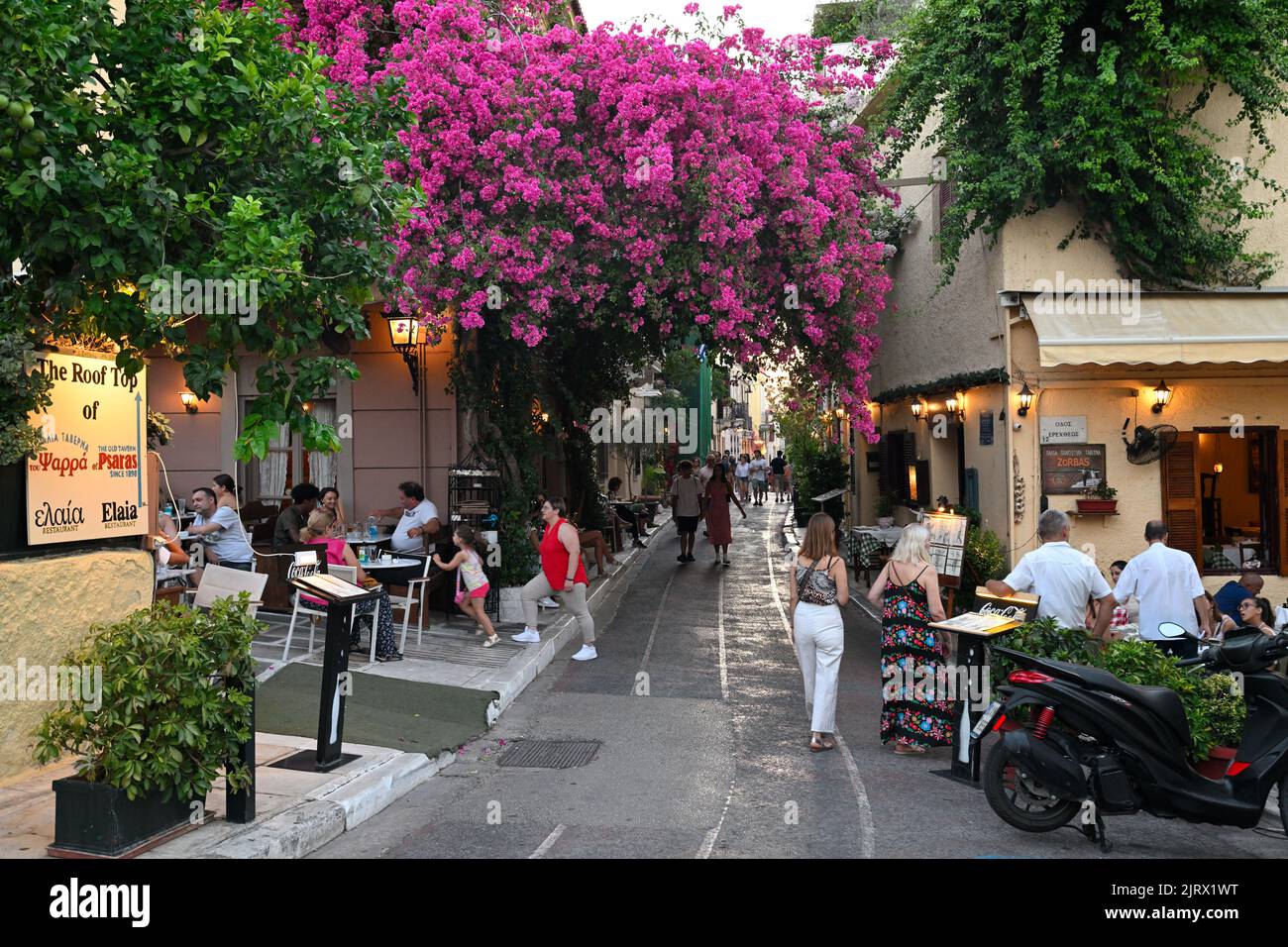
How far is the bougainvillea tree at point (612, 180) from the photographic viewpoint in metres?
→ 11.6

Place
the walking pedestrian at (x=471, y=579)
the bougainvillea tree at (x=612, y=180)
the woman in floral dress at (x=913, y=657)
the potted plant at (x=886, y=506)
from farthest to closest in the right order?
the potted plant at (x=886, y=506) → the bougainvillea tree at (x=612, y=180) → the walking pedestrian at (x=471, y=579) → the woman in floral dress at (x=913, y=657)

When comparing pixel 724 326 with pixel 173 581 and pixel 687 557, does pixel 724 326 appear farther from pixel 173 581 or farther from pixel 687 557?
pixel 687 557

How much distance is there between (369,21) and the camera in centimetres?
1372

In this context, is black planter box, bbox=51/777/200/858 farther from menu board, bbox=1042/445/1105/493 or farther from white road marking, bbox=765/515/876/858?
menu board, bbox=1042/445/1105/493

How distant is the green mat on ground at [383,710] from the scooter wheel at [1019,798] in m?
3.78

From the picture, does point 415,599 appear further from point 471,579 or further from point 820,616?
point 820,616

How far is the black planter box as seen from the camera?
4.81 m

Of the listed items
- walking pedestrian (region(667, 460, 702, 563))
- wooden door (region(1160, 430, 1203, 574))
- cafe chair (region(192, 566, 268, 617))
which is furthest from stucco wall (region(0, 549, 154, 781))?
walking pedestrian (region(667, 460, 702, 563))

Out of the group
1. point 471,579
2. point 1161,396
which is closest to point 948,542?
point 1161,396

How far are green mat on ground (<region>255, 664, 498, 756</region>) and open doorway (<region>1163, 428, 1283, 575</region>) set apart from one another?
890cm

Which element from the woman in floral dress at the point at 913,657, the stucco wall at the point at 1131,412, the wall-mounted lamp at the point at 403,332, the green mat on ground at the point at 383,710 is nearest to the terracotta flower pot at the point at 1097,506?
the stucco wall at the point at 1131,412

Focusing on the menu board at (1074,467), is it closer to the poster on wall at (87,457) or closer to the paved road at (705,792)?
the paved road at (705,792)
